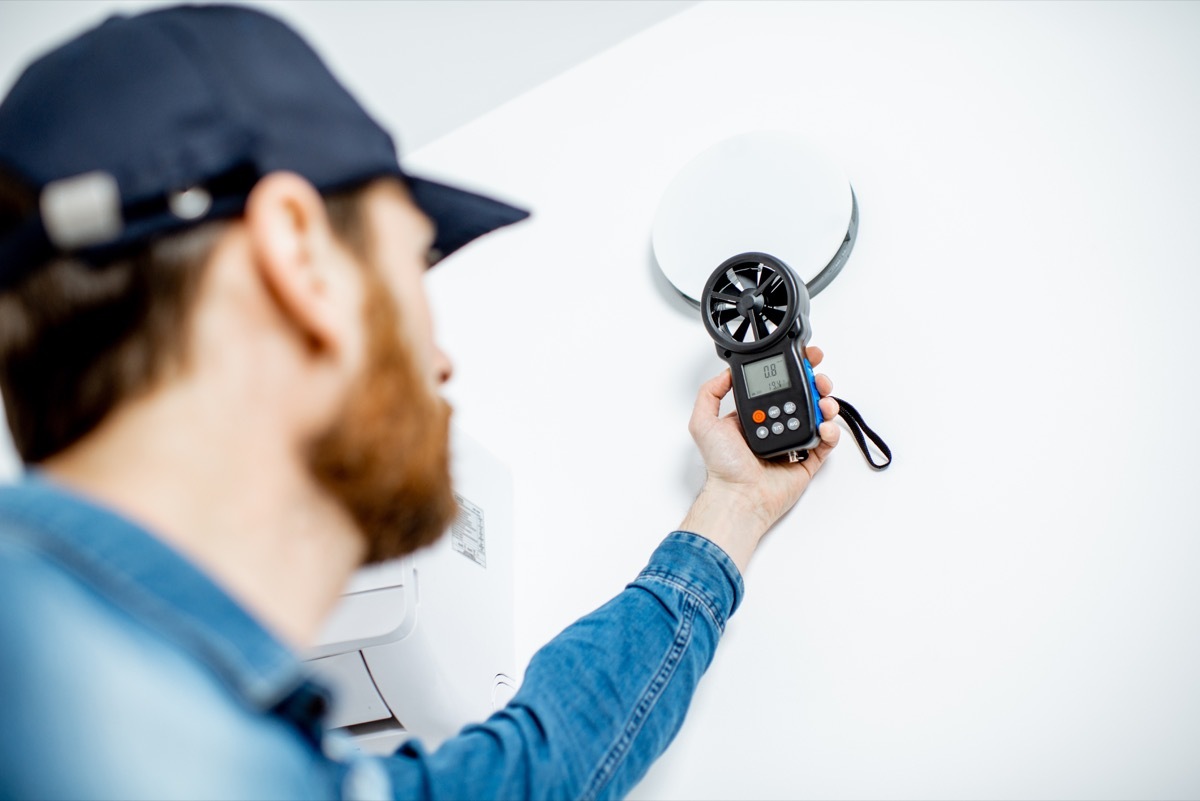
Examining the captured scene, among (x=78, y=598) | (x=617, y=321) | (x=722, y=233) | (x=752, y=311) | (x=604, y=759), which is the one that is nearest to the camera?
(x=78, y=598)

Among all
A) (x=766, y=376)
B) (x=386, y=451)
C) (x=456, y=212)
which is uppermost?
(x=456, y=212)

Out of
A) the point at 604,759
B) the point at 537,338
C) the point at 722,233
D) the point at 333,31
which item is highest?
the point at 333,31

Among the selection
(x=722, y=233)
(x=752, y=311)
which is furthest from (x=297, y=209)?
(x=722, y=233)

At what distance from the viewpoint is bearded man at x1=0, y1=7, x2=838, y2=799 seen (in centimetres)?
45

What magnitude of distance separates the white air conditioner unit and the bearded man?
29cm

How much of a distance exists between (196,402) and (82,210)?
14 centimetres

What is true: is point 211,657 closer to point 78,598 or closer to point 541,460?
point 78,598

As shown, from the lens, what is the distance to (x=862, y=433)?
0.91 m

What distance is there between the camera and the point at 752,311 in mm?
875

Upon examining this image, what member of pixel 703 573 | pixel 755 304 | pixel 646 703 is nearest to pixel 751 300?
pixel 755 304

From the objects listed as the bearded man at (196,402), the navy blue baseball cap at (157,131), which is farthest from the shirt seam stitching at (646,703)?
the navy blue baseball cap at (157,131)

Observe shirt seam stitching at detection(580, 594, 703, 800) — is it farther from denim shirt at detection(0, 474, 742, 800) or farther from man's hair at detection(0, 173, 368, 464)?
man's hair at detection(0, 173, 368, 464)

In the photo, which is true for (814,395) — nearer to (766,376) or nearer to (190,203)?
(766,376)

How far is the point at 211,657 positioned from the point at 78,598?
8 cm
